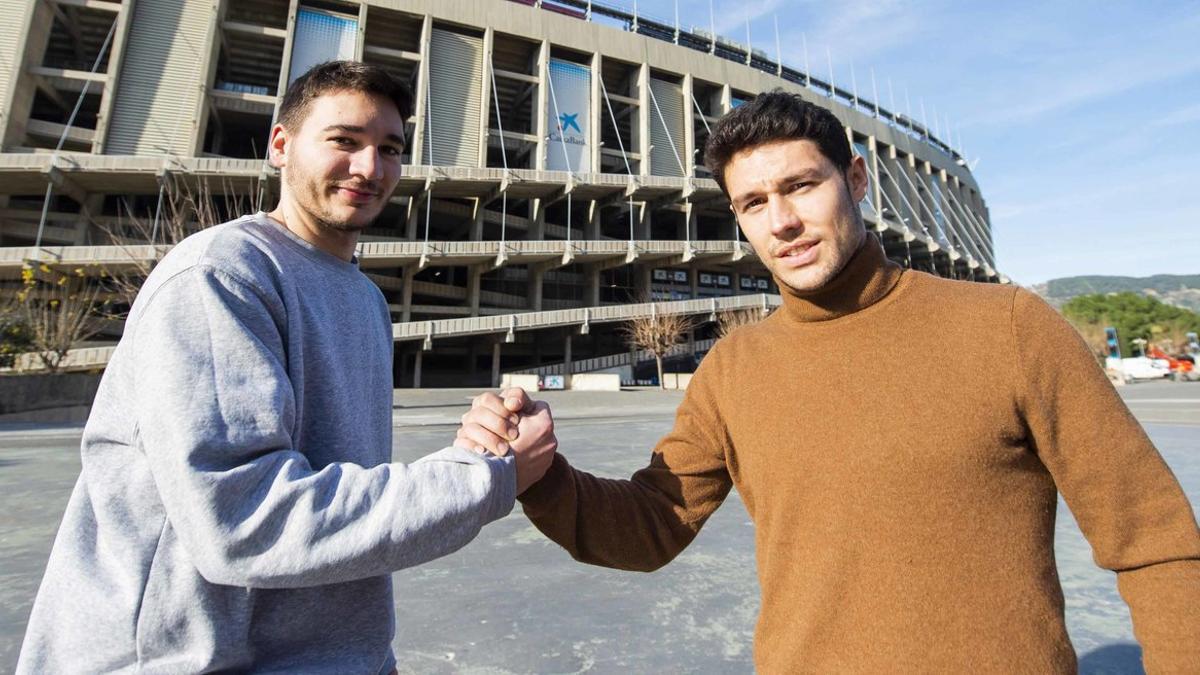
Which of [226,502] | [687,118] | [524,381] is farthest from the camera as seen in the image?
[687,118]

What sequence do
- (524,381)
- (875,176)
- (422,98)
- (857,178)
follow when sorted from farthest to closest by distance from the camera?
(875,176) → (422,98) → (524,381) → (857,178)

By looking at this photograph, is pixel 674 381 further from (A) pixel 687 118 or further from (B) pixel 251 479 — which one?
(B) pixel 251 479

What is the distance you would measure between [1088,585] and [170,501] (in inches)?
156

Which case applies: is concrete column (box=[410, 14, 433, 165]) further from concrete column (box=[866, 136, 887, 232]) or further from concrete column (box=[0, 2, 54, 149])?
concrete column (box=[866, 136, 887, 232])

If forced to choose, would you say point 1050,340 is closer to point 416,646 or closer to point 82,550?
point 82,550

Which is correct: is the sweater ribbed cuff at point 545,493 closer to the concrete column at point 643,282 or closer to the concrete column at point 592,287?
the concrete column at point 592,287

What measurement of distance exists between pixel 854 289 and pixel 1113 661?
211 cm

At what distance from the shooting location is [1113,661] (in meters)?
2.19

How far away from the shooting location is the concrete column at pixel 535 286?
32.8 m

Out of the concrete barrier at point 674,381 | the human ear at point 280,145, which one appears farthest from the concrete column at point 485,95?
the human ear at point 280,145

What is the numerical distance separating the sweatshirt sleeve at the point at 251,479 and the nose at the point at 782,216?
3.08 ft

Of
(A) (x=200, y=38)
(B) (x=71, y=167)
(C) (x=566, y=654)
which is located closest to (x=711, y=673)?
(C) (x=566, y=654)

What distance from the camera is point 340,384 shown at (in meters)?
1.23

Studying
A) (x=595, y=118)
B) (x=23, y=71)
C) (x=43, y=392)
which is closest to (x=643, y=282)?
(x=595, y=118)
